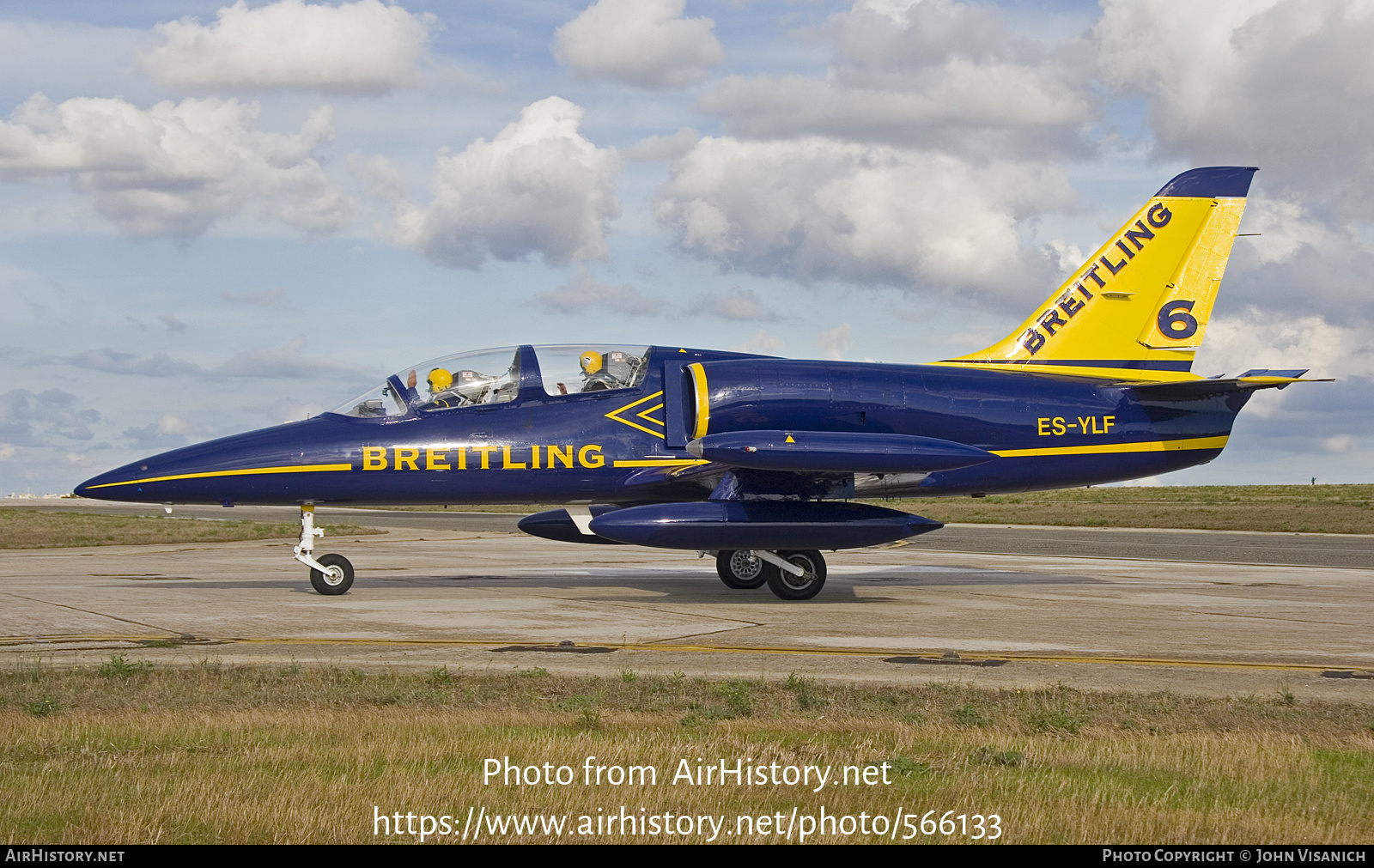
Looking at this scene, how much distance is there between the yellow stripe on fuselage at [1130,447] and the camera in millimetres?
17312

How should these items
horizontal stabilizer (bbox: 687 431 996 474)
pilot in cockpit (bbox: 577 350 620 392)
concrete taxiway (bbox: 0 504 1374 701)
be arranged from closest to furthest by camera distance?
concrete taxiway (bbox: 0 504 1374 701) → horizontal stabilizer (bbox: 687 431 996 474) → pilot in cockpit (bbox: 577 350 620 392)

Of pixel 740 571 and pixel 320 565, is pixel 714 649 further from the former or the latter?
Answer: pixel 320 565

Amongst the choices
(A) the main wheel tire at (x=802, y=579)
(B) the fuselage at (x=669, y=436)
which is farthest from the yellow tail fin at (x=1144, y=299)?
(A) the main wheel tire at (x=802, y=579)

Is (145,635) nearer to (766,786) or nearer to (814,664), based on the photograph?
(814,664)

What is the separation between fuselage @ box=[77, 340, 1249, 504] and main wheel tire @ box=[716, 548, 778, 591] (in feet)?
4.09

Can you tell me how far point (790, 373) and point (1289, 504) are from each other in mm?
60494

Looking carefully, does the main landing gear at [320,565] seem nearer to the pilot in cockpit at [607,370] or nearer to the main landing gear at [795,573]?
the pilot in cockpit at [607,370]

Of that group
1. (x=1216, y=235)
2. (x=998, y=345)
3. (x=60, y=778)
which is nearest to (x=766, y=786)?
(x=60, y=778)

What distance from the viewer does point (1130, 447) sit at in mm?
17750

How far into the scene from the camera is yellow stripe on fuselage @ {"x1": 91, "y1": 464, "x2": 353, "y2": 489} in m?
15.6

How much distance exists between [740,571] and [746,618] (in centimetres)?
369

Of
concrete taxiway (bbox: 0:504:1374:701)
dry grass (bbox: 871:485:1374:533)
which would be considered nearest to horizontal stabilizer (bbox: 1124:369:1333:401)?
concrete taxiway (bbox: 0:504:1374:701)

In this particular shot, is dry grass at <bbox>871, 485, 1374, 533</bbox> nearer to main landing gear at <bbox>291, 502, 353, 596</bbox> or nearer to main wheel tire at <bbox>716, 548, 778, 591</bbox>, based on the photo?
main wheel tire at <bbox>716, 548, 778, 591</bbox>

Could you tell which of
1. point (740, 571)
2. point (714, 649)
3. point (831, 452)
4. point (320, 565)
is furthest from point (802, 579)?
point (320, 565)
